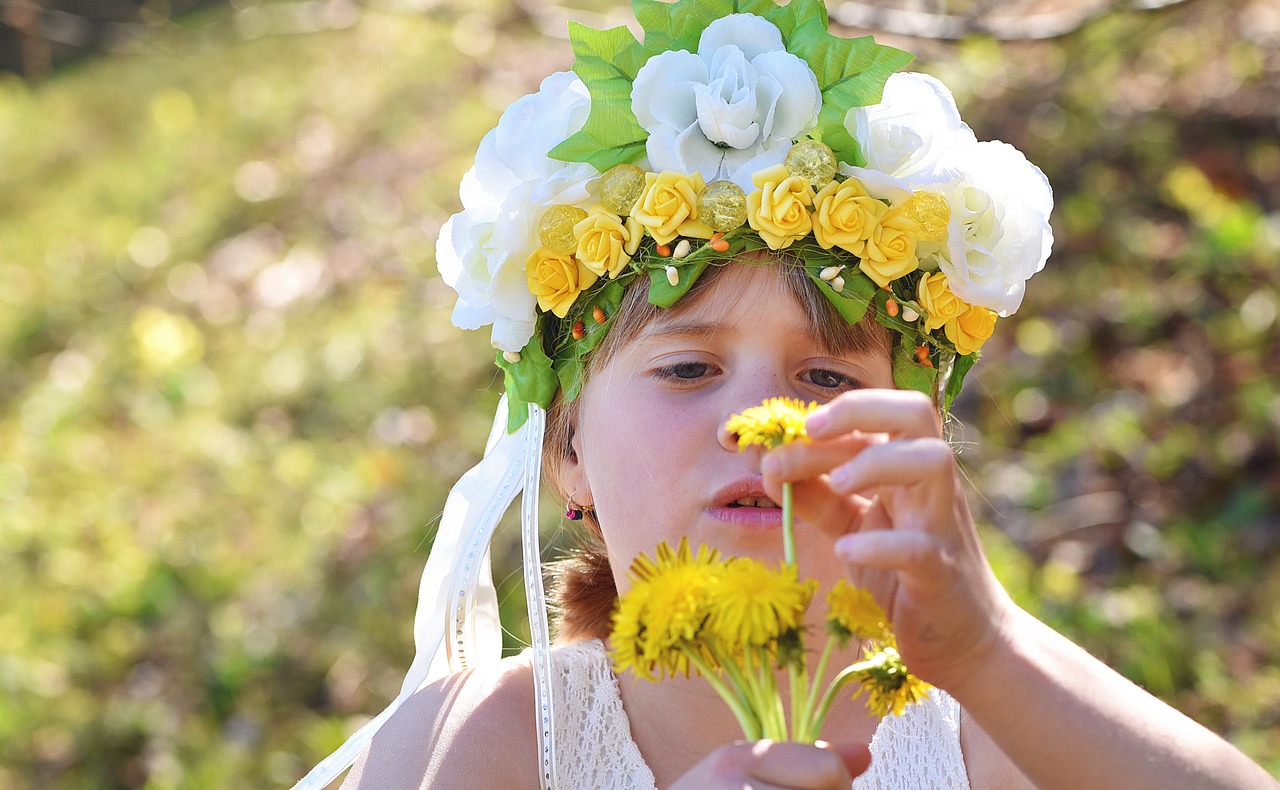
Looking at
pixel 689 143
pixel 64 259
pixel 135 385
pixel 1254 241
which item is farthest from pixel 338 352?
pixel 689 143

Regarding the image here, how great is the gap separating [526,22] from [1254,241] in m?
2.52

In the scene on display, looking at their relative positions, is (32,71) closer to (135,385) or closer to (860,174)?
(135,385)

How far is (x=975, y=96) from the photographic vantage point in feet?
16.8

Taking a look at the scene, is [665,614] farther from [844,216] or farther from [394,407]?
[394,407]

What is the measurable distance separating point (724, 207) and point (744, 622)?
0.79 metres

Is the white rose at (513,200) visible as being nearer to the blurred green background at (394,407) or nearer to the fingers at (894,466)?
the fingers at (894,466)

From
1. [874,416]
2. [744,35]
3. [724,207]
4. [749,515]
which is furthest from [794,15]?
[874,416]

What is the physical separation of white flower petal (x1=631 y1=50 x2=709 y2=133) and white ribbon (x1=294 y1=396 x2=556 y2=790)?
0.49 m

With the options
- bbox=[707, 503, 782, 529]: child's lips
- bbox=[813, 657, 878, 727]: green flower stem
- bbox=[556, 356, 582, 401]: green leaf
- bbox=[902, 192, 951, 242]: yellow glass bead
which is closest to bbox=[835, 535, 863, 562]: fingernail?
bbox=[813, 657, 878, 727]: green flower stem

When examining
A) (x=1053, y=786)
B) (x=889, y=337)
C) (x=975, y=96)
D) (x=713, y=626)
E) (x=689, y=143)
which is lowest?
(x=975, y=96)

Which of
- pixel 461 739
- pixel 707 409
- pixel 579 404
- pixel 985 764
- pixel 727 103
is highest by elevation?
pixel 727 103

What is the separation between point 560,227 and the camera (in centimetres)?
173

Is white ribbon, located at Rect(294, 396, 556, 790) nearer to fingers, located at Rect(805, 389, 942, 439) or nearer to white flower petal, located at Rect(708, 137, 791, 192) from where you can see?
white flower petal, located at Rect(708, 137, 791, 192)

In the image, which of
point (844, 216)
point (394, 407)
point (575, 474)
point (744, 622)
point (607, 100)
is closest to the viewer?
point (744, 622)
